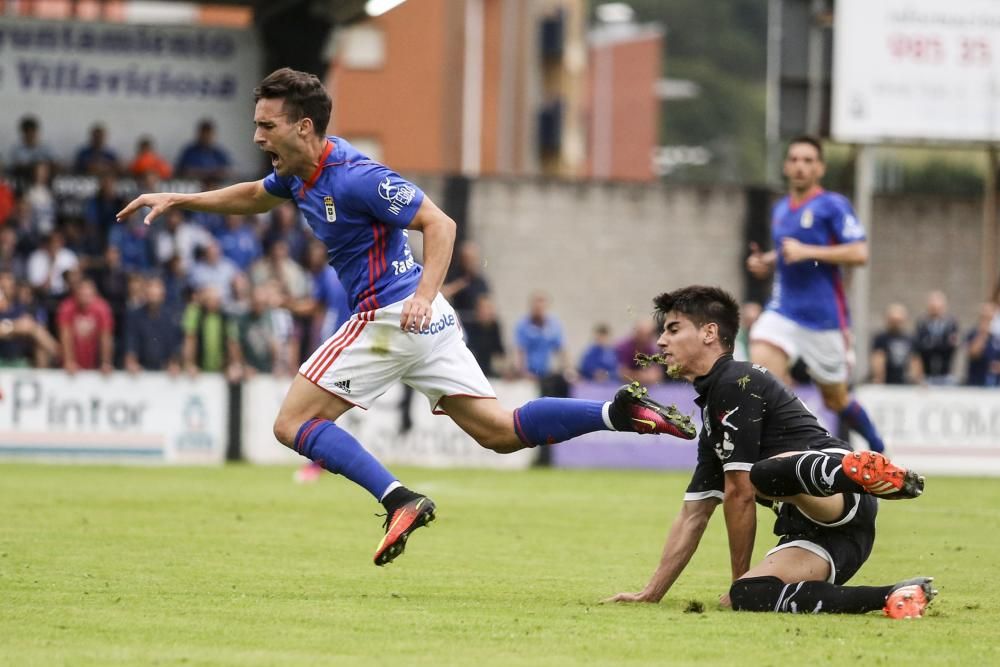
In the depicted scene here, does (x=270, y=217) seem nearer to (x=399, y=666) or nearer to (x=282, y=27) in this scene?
(x=282, y=27)

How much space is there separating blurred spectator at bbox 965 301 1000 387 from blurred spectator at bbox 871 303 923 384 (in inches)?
32.5

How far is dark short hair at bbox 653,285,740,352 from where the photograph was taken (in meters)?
7.79

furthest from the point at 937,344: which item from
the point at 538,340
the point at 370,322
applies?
the point at 370,322

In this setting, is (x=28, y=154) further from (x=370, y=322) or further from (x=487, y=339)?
(x=370, y=322)

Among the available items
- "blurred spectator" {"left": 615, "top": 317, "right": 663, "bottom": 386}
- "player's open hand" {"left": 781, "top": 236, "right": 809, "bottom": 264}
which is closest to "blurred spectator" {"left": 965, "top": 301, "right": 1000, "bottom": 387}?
"blurred spectator" {"left": 615, "top": 317, "right": 663, "bottom": 386}

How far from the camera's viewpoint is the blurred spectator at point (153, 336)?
67.3 feet

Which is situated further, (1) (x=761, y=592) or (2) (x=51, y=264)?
(2) (x=51, y=264)

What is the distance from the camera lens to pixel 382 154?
46.1 meters

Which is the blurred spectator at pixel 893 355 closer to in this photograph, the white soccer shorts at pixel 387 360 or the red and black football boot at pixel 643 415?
the white soccer shorts at pixel 387 360

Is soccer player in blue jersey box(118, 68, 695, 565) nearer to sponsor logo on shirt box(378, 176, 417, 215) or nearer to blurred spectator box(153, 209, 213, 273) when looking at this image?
sponsor logo on shirt box(378, 176, 417, 215)

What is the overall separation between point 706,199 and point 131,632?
22533mm

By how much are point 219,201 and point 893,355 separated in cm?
1477

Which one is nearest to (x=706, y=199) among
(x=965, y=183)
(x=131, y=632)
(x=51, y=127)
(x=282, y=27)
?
(x=282, y=27)

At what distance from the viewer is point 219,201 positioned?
9.13m
